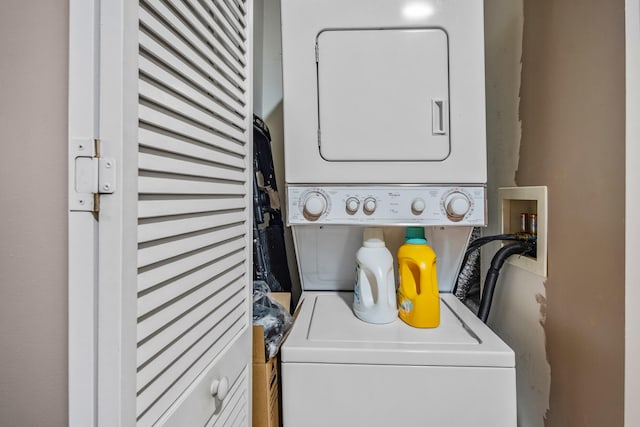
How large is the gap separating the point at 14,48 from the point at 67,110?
0.17m

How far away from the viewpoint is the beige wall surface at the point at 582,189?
103cm

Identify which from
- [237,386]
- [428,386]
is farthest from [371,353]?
[237,386]

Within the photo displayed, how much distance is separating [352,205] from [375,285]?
15.0 inches

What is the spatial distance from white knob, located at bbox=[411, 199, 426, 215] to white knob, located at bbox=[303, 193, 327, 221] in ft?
1.33

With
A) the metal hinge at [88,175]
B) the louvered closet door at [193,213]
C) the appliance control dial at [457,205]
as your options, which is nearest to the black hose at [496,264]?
the appliance control dial at [457,205]

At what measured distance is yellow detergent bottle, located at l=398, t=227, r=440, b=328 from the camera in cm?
146

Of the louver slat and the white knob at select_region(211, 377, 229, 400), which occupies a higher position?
the louver slat

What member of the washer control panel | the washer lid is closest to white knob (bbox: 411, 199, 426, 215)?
the washer control panel

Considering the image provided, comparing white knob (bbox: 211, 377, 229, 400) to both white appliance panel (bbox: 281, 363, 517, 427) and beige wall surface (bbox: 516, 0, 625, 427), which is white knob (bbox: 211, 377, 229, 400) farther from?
beige wall surface (bbox: 516, 0, 625, 427)

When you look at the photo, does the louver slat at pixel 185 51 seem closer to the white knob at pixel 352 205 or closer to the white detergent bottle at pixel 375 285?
the white knob at pixel 352 205

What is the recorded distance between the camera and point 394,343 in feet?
4.35

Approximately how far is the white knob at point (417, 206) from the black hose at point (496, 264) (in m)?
0.46

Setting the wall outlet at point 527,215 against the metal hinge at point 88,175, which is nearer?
the metal hinge at point 88,175
